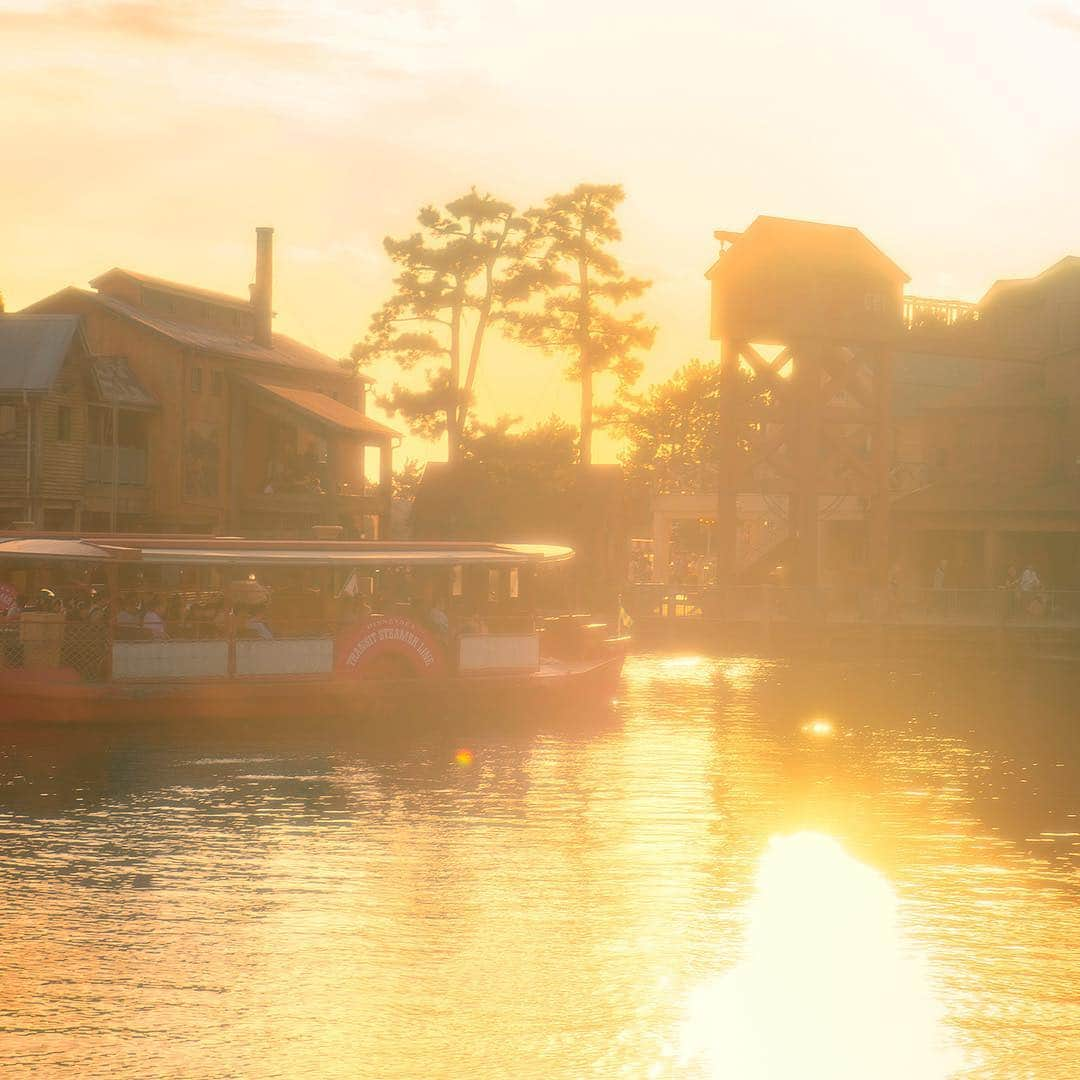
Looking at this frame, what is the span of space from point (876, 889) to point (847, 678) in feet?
95.7

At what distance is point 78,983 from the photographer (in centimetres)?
1295

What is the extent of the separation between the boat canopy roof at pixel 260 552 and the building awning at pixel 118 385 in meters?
23.2

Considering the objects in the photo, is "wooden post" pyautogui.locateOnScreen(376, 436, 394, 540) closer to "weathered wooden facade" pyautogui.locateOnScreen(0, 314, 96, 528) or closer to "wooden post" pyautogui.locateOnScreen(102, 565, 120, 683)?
"weathered wooden facade" pyautogui.locateOnScreen(0, 314, 96, 528)

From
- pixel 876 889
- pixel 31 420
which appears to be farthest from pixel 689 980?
pixel 31 420

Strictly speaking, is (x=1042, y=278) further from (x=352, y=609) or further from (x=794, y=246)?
(x=352, y=609)

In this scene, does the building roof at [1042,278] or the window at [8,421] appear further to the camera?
the building roof at [1042,278]

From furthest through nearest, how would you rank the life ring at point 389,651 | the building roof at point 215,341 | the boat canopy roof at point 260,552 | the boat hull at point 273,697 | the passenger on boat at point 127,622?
the building roof at point 215,341, the life ring at point 389,651, the passenger on boat at point 127,622, the boat hull at point 273,697, the boat canopy roof at point 260,552

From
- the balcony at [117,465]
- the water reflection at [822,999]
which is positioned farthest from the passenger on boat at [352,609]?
the balcony at [117,465]

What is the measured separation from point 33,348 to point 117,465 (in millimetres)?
4373

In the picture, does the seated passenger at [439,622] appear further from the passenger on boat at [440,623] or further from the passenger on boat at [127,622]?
the passenger on boat at [127,622]

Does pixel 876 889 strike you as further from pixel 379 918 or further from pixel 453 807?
pixel 453 807

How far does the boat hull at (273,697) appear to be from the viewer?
29062 mm

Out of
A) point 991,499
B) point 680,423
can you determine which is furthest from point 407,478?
point 991,499

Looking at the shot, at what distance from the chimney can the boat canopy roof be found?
33.2 m
